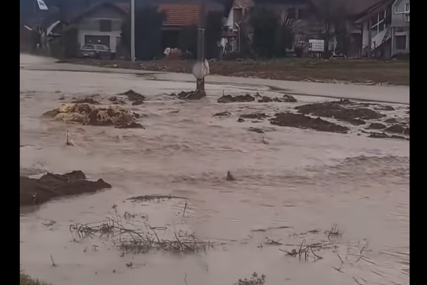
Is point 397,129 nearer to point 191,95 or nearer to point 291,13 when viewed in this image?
point 291,13

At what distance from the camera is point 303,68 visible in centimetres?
176

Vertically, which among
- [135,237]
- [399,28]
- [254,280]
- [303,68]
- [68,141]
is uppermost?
[399,28]

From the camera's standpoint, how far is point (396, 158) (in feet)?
5.64

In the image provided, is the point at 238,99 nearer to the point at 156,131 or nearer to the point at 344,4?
the point at 156,131

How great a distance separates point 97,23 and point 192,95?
0.34m

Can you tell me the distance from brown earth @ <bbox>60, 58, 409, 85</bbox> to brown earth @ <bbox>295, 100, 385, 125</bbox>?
0.24 ft

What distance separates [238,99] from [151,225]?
1.43 feet

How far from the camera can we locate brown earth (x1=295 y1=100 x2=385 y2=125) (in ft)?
5.74

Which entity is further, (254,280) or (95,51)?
(95,51)

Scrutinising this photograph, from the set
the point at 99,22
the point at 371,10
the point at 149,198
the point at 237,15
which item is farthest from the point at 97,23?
the point at 371,10

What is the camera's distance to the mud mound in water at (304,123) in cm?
174

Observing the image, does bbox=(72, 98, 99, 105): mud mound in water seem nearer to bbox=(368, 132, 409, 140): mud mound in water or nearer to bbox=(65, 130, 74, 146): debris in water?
bbox=(65, 130, 74, 146): debris in water

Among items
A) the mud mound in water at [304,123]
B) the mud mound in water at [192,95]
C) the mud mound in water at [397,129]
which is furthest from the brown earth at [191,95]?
the mud mound in water at [397,129]

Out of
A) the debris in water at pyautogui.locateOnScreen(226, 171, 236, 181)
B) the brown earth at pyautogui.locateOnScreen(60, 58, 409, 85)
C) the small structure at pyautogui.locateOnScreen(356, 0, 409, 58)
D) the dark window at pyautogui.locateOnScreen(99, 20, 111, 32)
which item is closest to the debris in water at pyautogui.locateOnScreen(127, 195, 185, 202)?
the debris in water at pyautogui.locateOnScreen(226, 171, 236, 181)
